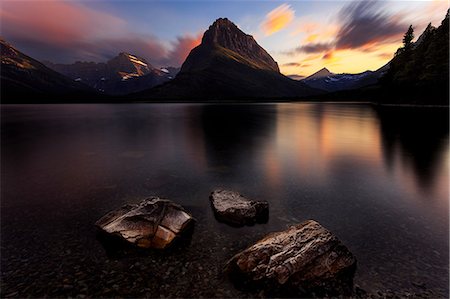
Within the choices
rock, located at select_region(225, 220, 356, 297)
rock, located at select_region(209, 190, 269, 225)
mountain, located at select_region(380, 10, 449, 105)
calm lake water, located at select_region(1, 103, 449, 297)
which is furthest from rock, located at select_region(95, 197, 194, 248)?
mountain, located at select_region(380, 10, 449, 105)

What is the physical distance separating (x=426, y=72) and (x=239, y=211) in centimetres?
11130

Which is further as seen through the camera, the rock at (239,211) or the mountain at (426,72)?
the mountain at (426,72)

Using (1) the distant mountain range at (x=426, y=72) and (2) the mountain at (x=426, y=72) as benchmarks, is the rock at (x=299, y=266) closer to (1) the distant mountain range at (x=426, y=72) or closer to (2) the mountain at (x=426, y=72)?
(1) the distant mountain range at (x=426, y=72)

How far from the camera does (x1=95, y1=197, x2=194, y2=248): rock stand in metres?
11.7

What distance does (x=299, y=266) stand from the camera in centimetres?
951

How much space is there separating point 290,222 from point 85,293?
10311 mm

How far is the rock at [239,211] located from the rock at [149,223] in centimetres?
201

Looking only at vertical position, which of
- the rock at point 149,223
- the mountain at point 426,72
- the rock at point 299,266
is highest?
the mountain at point 426,72

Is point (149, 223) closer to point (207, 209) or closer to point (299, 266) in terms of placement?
point (207, 209)

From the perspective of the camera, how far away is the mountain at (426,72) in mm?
88375

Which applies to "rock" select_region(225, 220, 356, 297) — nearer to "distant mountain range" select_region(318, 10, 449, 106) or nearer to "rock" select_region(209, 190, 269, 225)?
"rock" select_region(209, 190, 269, 225)

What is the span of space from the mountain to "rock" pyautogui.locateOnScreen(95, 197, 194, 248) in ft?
362

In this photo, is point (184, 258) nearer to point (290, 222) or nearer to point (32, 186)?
point (290, 222)

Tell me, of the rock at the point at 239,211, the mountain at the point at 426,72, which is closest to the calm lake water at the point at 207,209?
the rock at the point at 239,211
